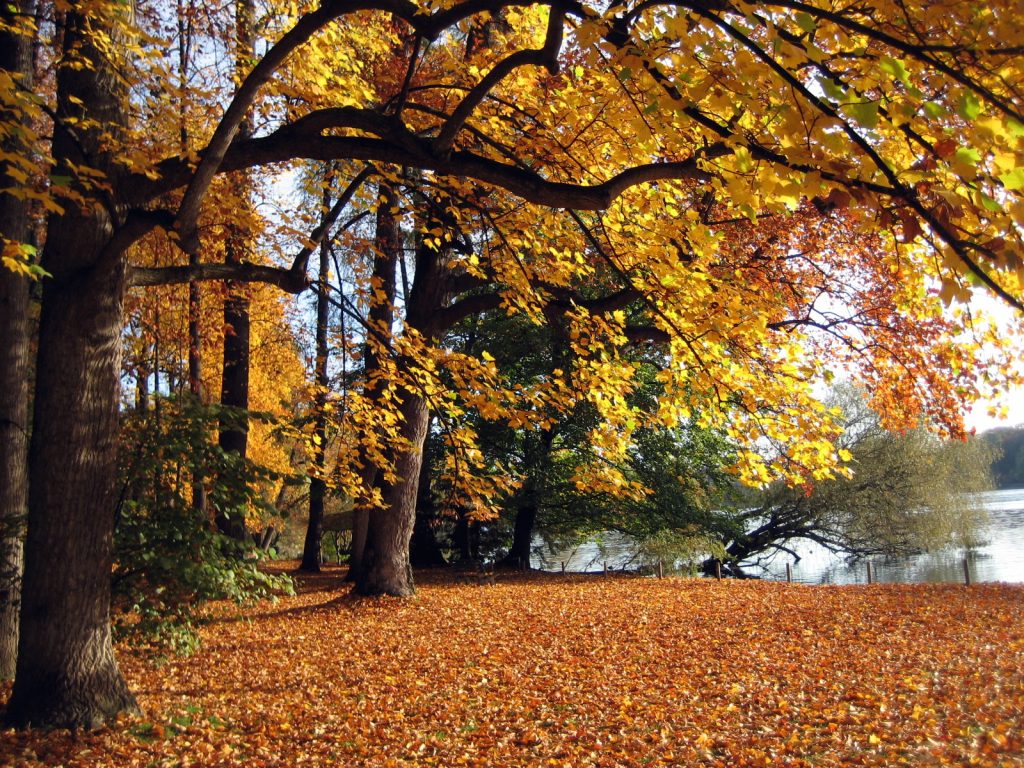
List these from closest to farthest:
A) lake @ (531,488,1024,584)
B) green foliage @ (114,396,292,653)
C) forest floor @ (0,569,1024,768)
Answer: forest floor @ (0,569,1024,768), green foliage @ (114,396,292,653), lake @ (531,488,1024,584)

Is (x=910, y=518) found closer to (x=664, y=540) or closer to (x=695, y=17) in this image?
(x=664, y=540)

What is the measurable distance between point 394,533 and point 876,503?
733 inches

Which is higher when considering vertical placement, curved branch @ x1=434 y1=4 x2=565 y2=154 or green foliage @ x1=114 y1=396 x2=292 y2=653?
curved branch @ x1=434 y1=4 x2=565 y2=154

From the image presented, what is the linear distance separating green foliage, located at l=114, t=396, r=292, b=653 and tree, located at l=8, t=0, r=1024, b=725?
26.6 inches

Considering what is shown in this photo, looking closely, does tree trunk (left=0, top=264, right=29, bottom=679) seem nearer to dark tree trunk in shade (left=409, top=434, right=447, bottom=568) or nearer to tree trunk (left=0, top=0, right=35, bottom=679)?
tree trunk (left=0, top=0, right=35, bottom=679)

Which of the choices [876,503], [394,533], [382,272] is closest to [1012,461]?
[876,503]

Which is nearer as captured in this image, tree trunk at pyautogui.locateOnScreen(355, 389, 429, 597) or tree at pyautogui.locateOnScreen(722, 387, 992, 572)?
tree trunk at pyautogui.locateOnScreen(355, 389, 429, 597)

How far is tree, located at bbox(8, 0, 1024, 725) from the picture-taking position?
2848 mm

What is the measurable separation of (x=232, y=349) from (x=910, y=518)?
2146 cm

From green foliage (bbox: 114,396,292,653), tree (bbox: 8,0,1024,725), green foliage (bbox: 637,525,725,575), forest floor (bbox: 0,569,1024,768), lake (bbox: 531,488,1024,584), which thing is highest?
tree (bbox: 8,0,1024,725)

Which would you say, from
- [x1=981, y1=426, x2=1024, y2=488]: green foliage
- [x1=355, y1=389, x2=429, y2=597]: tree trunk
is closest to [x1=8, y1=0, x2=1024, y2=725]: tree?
[x1=355, y1=389, x2=429, y2=597]: tree trunk

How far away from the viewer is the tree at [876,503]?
973 inches

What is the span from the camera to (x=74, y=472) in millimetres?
5195

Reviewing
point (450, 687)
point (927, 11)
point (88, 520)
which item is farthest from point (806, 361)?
point (88, 520)
